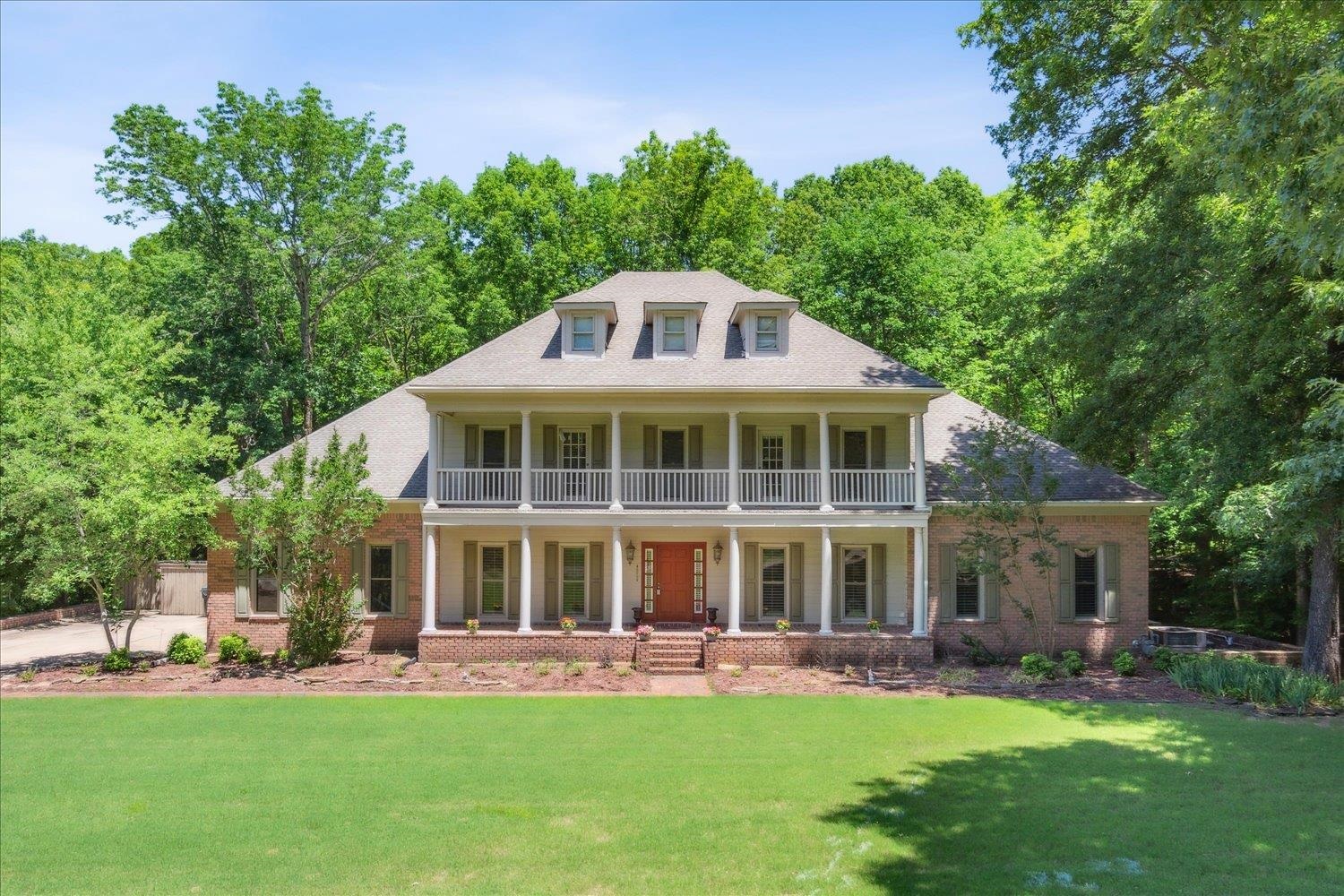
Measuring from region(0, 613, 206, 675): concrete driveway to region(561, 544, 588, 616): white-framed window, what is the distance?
34.6ft

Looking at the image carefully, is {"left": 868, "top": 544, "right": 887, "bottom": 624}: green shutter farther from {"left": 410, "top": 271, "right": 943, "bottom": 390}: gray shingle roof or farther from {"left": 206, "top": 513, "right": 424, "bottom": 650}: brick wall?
{"left": 206, "top": 513, "right": 424, "bottom": 650}: brick wall

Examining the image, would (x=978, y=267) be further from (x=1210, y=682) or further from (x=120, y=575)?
(x=120, y=575)

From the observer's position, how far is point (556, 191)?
124 ft

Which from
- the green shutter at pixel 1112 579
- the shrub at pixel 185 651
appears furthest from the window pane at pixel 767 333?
the shrub at pixel 185 651

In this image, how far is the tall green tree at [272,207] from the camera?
99.8 feet

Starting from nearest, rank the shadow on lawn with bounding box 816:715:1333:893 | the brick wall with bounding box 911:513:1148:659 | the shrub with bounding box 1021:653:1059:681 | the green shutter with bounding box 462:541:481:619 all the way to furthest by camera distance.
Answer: the shadow on lawn with bounding box 816:715:1333:893 < the shrub with bounding box 1021:653:1059:681 < the brick wall with bounding box 911:513:1148:659 < the green shutter with bounding box 462:541:481:619

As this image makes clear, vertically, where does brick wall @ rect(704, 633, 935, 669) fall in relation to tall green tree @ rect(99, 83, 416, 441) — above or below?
below

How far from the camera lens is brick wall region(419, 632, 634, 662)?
20422mm

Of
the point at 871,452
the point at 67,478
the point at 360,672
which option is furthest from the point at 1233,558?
the point at 67,478

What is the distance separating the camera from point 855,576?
2248 centimetres

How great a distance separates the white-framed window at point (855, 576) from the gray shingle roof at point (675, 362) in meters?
4.48

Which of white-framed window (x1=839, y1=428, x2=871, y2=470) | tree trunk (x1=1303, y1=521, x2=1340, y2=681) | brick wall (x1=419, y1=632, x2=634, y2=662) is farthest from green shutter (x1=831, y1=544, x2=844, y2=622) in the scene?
tree trunk (x1=1303, y1=521, x2=1340, y2=681)

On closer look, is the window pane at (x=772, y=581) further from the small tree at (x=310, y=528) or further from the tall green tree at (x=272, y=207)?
the tall green tree at (x=272, y=207)

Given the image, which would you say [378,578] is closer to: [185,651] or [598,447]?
[185,651]
